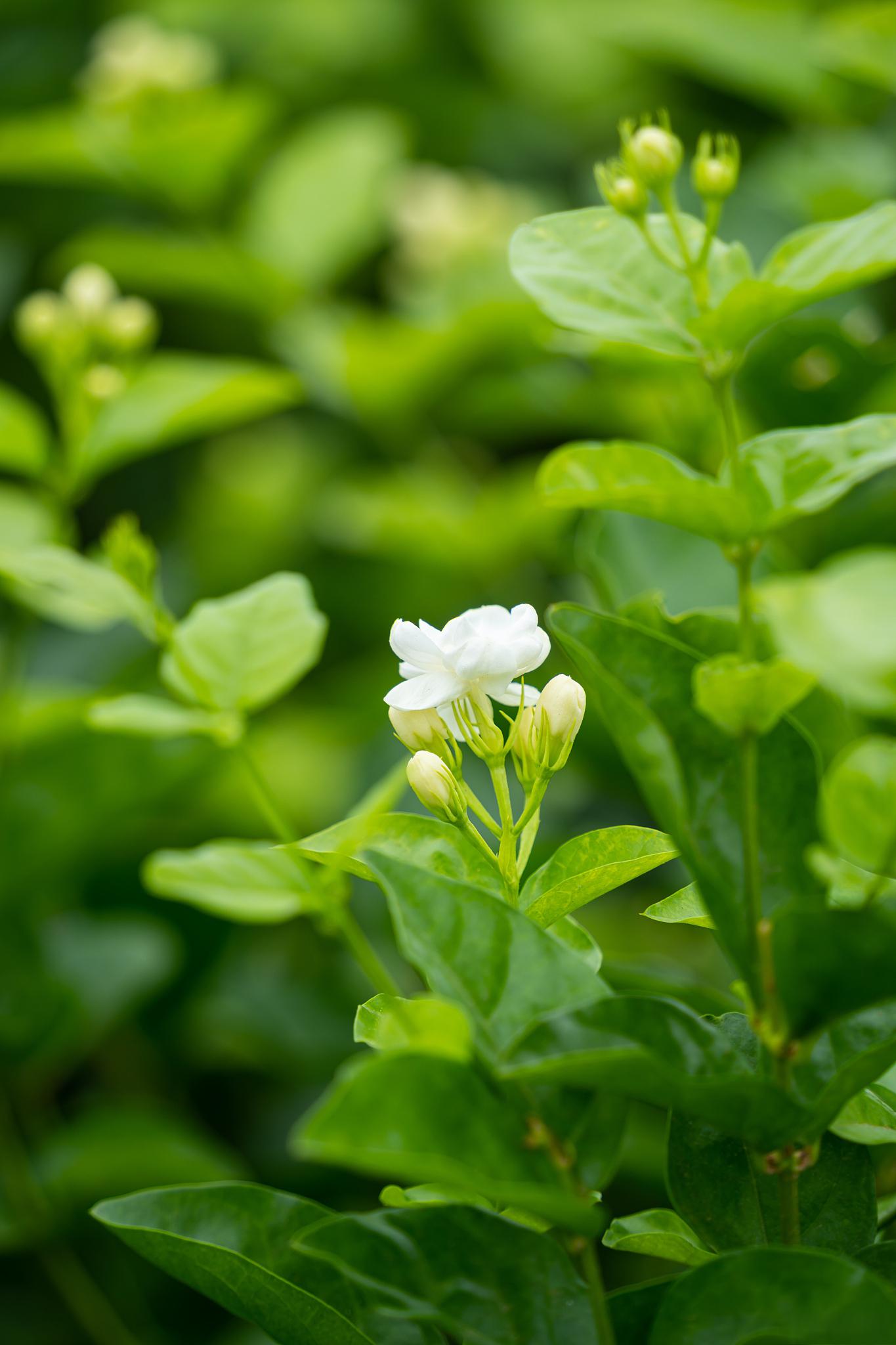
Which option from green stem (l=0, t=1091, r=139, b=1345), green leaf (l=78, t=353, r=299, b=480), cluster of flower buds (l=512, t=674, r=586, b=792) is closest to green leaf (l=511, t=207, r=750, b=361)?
cluster of flower buds (l=512, t=674, r=586, b=792)

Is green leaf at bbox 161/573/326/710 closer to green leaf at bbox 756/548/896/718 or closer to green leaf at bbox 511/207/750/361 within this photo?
green leaf at bbox 511/207/750/361

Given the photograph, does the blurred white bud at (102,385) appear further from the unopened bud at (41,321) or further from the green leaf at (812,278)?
the green leaf at (812,278)

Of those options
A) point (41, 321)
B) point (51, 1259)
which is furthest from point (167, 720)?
point (51, 1259)

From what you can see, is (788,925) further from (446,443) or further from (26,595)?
(446,443)

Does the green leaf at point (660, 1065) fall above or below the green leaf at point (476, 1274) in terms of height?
above

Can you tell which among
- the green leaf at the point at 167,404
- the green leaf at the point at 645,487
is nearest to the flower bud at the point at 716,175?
the green leaf at the point at 645,487

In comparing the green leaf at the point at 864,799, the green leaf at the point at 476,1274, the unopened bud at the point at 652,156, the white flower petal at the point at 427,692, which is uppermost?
the unopened bud at the point at 652,156
